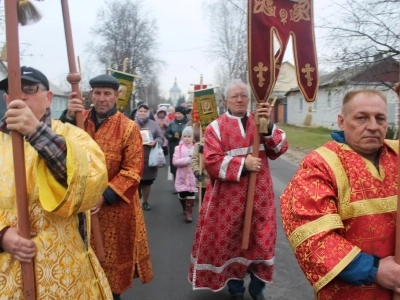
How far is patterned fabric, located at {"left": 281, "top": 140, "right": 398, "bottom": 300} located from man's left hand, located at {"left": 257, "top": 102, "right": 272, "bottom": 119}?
1.39 m

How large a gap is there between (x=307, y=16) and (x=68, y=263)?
8.27 feet

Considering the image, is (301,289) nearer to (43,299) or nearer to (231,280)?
(231,280)

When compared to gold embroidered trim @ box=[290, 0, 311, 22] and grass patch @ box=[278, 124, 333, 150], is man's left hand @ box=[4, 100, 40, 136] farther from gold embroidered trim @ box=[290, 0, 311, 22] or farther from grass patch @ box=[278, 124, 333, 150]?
grass patch @ box=[278, 124, 333, 150]

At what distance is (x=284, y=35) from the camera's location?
129 inches

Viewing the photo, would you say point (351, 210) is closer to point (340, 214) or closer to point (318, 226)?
point (340, 214)

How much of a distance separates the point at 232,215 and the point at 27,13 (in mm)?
2314

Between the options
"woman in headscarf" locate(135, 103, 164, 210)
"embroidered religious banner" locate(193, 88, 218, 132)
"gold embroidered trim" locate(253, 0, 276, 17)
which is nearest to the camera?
"gold embroidered trim" locate(253, 0, 276, 17)

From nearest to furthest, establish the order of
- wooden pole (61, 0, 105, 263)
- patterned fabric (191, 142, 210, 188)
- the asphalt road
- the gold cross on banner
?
wooden pole (61, 0, 105, 263) → the gold cross on banner → the asphalt road → patterned fabric (191, 142, 210, 188)

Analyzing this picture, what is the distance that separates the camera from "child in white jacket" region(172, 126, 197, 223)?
22.8 ft

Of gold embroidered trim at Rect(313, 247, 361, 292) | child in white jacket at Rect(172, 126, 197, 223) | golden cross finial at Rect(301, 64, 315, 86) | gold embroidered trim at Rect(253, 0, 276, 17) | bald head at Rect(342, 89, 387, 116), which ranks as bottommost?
child in white jacket at Rect(172, 126, 197, 223)

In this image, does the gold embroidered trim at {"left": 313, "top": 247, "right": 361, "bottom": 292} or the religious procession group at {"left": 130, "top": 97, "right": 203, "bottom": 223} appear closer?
the gold embroidered trim at {"left": 313, "top": 247, "right": 361, "bottom": 292}

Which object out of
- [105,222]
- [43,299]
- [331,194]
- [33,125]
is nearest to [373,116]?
[331,194]

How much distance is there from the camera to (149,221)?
22.2 feet

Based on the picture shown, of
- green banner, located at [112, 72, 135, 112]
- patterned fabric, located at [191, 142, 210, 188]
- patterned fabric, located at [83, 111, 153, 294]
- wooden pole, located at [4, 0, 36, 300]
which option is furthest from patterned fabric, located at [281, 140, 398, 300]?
patterned fabric, located at [191, 142, 210, 188]
